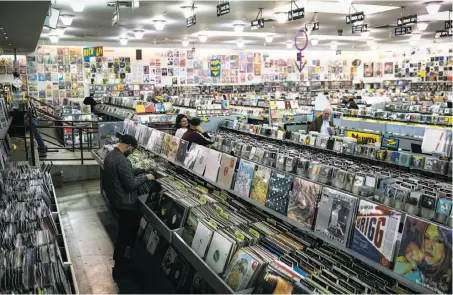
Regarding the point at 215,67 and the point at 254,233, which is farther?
the point at 215,67

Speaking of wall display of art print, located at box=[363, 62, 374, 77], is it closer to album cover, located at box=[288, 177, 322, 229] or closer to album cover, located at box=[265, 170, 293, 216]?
album cover, located at box=[265, 170, 293, 216]

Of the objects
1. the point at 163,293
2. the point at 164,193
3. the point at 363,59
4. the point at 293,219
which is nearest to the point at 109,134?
the point at 164,193

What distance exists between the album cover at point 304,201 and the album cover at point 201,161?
1.52 meters

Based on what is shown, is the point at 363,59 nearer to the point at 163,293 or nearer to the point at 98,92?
the point at 98,92

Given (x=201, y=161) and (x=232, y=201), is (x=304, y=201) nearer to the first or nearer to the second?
(x=232, y=201)

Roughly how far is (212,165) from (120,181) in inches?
41.1

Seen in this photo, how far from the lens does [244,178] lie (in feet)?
12.8

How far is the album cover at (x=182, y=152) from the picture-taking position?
5070 millimetres

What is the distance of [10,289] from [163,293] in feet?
6.50

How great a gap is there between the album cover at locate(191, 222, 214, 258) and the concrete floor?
3.34 feet

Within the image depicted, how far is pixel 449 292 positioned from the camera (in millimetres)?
2119

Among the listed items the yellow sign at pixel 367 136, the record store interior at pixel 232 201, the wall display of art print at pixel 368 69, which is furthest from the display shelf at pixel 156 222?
the wall display of art print at pixel 368 69

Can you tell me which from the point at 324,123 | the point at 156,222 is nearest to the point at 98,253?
the point at 156,222

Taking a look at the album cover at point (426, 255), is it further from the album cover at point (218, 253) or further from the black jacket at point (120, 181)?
the black jacket at point (120, 181)
